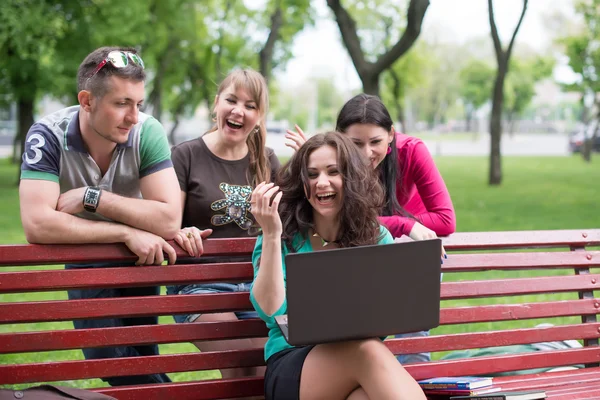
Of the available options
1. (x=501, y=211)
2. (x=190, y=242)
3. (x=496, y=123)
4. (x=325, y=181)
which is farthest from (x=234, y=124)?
(x=496, y=123)

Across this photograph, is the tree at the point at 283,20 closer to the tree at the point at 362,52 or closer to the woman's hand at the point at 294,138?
the tree at the point at 362,52

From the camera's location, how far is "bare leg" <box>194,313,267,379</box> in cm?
362

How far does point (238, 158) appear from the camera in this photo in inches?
163

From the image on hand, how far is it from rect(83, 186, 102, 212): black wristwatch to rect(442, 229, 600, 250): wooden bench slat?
5.50 feet

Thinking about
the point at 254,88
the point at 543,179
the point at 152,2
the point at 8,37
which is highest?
the point at 152,2

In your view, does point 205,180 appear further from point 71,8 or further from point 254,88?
point 71,8

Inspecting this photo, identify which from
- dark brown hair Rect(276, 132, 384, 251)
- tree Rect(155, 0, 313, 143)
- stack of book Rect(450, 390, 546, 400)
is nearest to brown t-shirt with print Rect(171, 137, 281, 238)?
dark brown hair Rect(276, 132, 384, 251)

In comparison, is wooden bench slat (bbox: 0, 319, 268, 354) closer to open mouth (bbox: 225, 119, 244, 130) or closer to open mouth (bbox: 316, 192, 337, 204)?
open mouth (bbox: 316, 192, 337, 204)

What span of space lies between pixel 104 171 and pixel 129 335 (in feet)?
2.34

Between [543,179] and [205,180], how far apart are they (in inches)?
808

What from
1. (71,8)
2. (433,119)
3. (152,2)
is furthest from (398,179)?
(433,119)

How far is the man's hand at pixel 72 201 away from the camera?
3.33 meters

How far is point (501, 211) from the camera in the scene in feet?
48.8

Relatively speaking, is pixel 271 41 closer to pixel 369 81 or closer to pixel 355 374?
pixel 369 81
